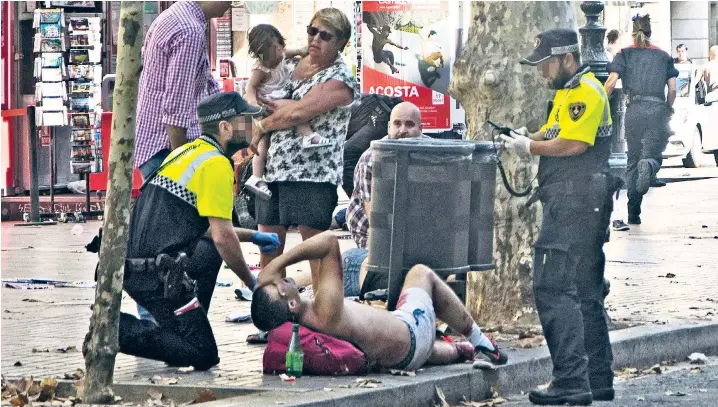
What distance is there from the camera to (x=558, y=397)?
24.0ft

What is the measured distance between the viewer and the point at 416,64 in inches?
758

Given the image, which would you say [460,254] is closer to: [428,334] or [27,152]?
[428,334]

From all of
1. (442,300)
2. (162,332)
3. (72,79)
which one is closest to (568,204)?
(442,300)

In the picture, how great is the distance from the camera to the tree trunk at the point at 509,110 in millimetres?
9203

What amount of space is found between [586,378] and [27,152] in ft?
40.5

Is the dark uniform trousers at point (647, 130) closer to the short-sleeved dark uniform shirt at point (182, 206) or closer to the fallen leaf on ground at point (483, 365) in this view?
the fallen leaf on ground at point (483, 365)

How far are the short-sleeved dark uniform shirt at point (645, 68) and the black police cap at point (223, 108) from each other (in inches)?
382

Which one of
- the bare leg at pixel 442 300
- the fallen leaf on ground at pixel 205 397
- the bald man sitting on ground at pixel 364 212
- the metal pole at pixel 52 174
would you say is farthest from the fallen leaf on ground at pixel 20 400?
the metal pole at pixel 52 174

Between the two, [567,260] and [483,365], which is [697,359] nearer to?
[483,365]

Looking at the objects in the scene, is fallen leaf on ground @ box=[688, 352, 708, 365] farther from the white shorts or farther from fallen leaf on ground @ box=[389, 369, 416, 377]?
fallen leaf on ground @ box=[389, 369, 416, 377]

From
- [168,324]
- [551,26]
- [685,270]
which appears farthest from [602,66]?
[168,324]

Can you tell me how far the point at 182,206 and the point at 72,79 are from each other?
1066 cm

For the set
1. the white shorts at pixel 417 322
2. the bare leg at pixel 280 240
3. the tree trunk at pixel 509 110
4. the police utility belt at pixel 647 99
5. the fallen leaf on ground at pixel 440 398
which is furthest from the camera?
the police utility belt at pixel 647 99

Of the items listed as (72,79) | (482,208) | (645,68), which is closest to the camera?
(482,208)
